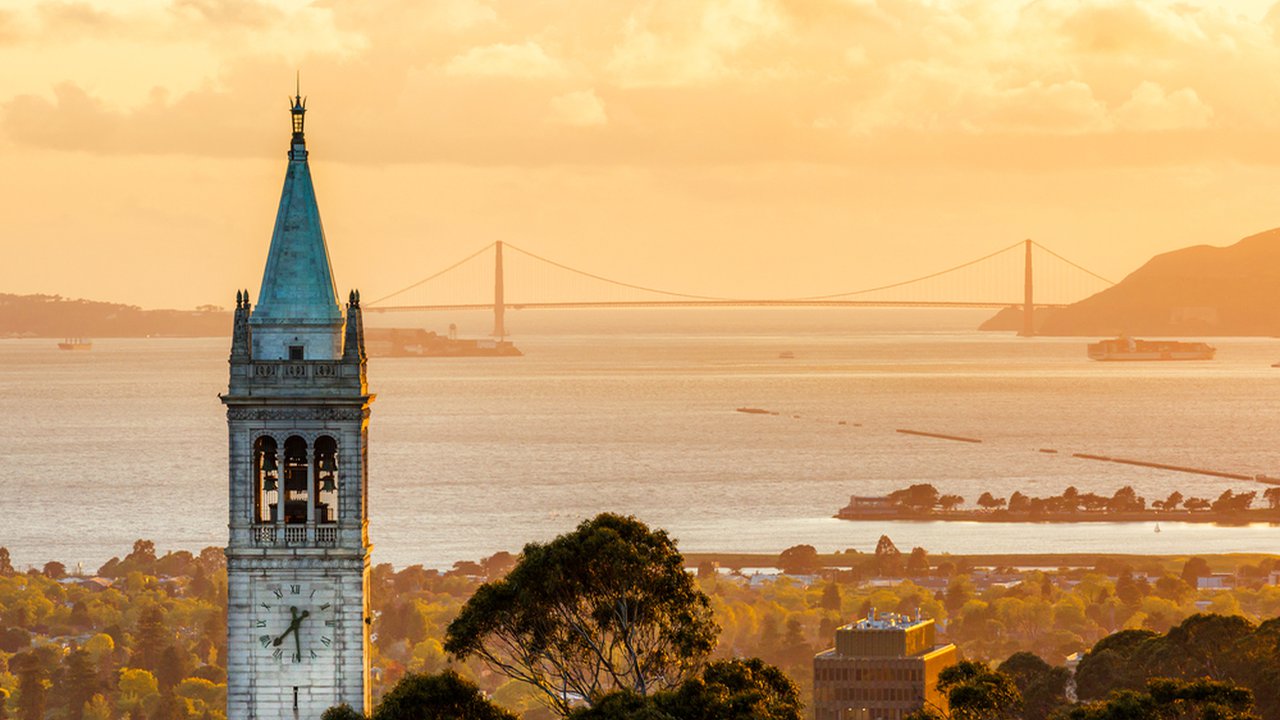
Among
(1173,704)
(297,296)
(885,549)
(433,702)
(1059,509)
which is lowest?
(885,549)

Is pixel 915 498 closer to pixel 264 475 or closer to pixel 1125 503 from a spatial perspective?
pixel 1125 503

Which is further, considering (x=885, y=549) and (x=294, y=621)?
(x=885, y=549)

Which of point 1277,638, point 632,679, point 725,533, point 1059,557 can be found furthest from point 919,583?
point 632,679

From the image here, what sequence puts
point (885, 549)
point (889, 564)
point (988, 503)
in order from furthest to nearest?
1. point (988, 503)
2. point (885, 549)
3. point (889, 564)

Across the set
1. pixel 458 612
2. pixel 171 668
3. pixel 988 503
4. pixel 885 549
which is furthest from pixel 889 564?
pixel 988 503

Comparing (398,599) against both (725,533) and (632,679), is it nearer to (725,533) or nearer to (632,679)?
(725,533)

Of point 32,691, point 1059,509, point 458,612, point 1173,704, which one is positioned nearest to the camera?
point 1173,704

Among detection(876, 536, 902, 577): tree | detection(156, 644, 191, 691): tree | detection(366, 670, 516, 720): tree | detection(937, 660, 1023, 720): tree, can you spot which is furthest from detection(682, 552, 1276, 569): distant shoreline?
detection(366, 670, 516, 720): tree

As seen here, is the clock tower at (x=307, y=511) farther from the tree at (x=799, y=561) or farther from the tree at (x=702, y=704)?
the tree at (x=799, y=561)
